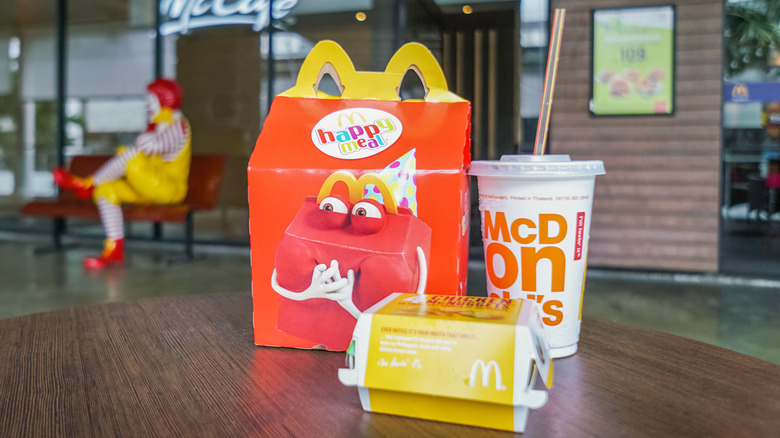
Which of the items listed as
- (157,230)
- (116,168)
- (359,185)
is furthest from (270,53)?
(359,185)

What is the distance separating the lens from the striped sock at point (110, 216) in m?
4.82

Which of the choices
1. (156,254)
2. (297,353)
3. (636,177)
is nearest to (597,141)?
(636,177)

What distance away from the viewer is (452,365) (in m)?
0.52

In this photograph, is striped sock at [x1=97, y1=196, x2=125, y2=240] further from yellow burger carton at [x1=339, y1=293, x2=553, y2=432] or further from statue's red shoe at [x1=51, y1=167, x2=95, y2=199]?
yellow burger carton at [x1=339, y1=293, x2=553, y2=432]

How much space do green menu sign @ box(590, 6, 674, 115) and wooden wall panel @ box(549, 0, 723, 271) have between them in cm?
5

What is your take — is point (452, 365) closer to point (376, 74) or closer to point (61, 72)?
point (376, 74)

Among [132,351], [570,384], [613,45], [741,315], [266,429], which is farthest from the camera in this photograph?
[613,45]

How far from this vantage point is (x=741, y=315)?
333 cm

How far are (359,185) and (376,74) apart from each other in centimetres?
18

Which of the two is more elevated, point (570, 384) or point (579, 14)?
point (579, 14)

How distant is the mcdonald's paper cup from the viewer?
756 mm

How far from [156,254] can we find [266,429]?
5.38 meters

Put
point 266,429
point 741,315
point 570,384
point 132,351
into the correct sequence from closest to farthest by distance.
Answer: point 266,429 → point 570,384 → point 132,351 → point 741,315

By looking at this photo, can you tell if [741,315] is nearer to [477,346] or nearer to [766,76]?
[766,76]
